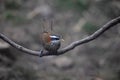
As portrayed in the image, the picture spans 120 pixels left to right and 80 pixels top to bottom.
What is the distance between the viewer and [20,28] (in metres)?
7.12

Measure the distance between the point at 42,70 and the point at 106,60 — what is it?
1129 mm

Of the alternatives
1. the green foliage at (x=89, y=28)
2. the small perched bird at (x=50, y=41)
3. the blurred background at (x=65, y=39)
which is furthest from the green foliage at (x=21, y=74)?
the small perched bird at (x=50, y=41)

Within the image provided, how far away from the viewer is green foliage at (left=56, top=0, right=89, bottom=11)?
24.7 feet

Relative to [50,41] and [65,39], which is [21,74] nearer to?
[65,39]

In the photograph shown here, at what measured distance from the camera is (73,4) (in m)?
7.70

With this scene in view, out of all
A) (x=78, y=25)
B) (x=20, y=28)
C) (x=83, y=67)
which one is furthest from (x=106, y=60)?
(x=20, y=28)

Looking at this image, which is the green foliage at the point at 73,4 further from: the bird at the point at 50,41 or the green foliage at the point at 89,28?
the bird at the point at 50,41

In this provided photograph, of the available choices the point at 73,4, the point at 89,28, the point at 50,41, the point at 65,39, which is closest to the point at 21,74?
the point at 65,39

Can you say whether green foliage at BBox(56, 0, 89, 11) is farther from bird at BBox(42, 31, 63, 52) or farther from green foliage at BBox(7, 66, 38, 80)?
bird at BBox(42, 31, 63, 52)

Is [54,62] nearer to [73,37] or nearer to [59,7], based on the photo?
[73,37]

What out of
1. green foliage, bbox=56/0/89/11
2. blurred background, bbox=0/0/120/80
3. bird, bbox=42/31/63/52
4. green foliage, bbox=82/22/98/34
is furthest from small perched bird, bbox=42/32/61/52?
green foliage, bbox=56/0/89/11

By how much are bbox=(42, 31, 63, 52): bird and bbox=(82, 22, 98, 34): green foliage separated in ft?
11.4

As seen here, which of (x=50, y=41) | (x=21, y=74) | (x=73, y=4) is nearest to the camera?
(x=50, y=41)

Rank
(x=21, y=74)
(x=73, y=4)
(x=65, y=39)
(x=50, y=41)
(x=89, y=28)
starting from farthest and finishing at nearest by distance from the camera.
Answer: (x=73, y=4) → (x=65, y=39) → (x=89, y=28) → (x=21, y=74) → (x=50, y=41)
